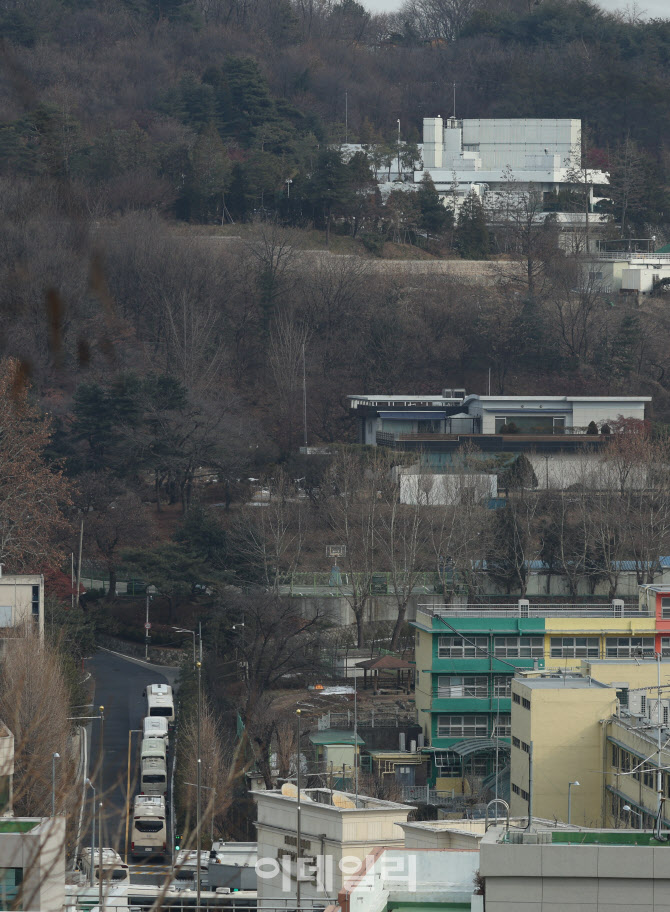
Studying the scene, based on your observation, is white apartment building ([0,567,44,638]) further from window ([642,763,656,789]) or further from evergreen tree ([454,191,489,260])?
evergreen tree ([454,191,489,260])

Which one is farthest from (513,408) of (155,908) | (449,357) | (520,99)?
(155,908)

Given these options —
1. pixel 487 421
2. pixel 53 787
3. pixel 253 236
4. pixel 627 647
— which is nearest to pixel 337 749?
pixel 627 647

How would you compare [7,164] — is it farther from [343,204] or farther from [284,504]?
[284,504]

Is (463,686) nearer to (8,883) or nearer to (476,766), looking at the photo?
(476,766)

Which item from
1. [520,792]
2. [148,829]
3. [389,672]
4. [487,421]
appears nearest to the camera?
[520,792]

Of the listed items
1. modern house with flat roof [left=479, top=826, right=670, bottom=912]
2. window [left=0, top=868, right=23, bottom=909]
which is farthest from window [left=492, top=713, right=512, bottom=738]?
modern house with flat roof [left=479, top=826, right=670, bottom=912]
